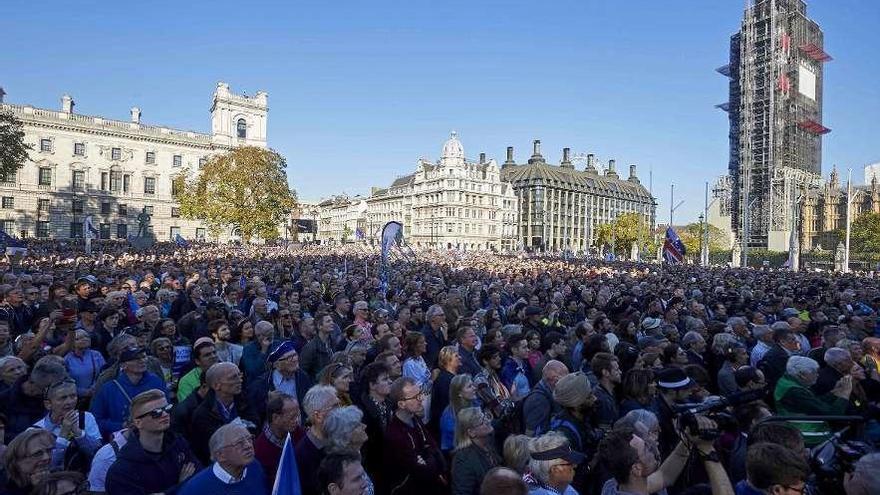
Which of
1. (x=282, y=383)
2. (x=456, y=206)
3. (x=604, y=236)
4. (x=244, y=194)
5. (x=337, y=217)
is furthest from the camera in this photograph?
(x=337, y=217)

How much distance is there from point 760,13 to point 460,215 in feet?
171

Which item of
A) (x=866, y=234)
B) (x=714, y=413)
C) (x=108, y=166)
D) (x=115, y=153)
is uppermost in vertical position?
(x=115, y=153)

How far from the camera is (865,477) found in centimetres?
283

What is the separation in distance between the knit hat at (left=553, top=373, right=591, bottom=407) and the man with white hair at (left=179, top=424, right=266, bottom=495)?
95.5 inches

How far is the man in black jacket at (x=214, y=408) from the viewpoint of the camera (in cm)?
492

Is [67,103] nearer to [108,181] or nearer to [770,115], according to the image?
[108,181]

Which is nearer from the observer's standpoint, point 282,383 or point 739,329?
point 282,383

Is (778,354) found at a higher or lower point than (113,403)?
higher

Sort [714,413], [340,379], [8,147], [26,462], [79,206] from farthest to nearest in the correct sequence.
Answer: [79,206] < [8,147] < [340,379] < [26,462] < [714,413]

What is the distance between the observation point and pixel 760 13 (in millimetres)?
79500

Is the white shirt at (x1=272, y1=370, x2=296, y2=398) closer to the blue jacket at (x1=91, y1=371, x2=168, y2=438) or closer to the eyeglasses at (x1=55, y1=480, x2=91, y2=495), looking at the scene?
the blue jacket at (x1=91, y1=371, x2=168, y2=438)

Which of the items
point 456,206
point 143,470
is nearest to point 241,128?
point 456,206

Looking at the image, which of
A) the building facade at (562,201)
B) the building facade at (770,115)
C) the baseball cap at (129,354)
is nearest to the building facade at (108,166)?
the building facade at (562,201)

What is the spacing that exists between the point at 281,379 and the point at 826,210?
330 ft
